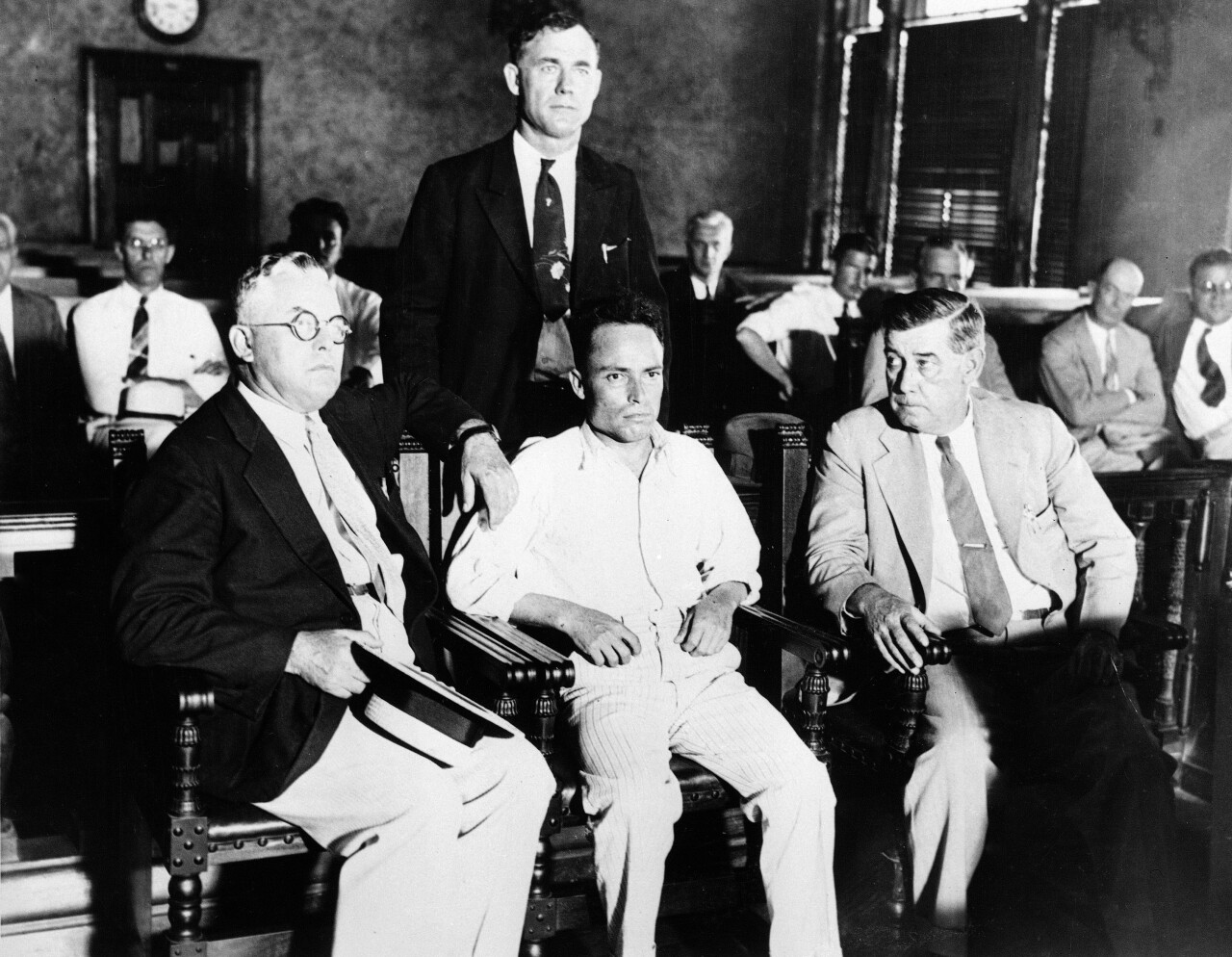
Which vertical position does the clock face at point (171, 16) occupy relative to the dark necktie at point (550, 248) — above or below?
above

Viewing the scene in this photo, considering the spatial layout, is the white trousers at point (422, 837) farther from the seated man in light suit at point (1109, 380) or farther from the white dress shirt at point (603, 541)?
the seated man in light suit at point (1109, 380)

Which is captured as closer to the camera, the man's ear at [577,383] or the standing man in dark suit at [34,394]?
the man's ear at [577,383]

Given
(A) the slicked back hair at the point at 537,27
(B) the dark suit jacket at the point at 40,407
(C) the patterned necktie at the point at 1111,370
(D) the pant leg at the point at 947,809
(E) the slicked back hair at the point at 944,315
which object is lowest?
(D) the pant leg at the point at 947,809

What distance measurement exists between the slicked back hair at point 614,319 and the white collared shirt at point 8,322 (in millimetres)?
2874

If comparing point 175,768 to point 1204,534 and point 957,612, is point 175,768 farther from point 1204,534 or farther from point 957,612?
point 1204,534

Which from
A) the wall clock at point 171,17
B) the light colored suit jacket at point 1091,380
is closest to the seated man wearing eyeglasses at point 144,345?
the light colored suit jacket at point 1091,380

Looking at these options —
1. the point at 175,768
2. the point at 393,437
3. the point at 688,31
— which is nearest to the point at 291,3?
the point at 688,31

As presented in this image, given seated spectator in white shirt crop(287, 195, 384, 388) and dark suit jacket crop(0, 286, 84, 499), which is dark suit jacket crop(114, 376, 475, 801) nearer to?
dark suit jacket crop(0, 286, 84, 499)

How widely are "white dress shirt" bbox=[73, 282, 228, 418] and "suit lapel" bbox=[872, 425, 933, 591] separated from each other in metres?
2.99

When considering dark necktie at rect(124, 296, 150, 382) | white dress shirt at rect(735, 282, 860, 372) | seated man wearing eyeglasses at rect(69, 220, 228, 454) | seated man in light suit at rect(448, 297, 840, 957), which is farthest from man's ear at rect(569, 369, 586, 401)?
white dress shirt at rect(735, 282, 860, 372)

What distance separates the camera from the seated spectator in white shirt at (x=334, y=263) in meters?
5.56

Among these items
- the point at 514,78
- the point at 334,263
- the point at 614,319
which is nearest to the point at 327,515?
the point at 614,319

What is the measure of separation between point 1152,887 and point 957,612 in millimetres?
660

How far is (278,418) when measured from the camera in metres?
2.34
